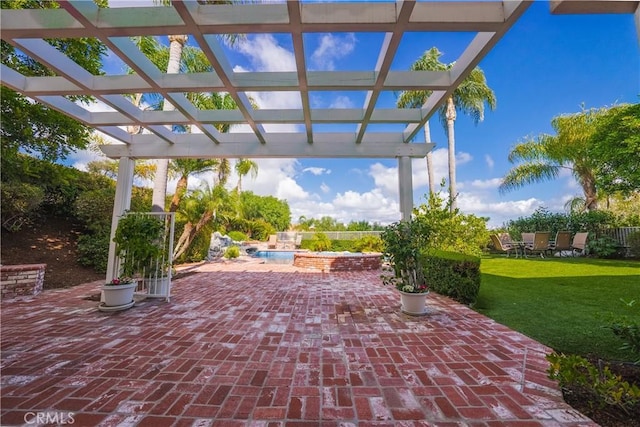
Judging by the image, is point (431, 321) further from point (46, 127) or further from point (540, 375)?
point (46, 127)

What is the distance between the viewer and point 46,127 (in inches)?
214

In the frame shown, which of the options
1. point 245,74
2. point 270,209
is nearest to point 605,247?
point 245,74

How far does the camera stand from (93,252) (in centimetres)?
725

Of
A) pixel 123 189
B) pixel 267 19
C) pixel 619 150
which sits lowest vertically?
pixel 123 189

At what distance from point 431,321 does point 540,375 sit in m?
1.53

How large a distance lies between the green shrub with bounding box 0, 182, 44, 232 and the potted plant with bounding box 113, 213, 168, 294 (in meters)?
3.65

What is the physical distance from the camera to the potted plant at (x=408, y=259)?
4051mm

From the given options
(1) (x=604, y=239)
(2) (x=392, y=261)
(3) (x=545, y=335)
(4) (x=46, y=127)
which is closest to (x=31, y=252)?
(4) (x=46, y=127)

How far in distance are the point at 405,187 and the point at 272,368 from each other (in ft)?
13.6

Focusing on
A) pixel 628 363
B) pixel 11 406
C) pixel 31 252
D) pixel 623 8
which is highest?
pixel 623 8

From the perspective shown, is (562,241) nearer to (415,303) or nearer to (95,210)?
(415,303)

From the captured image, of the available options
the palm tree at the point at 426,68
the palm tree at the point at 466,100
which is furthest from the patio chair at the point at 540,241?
the palm tree at the point at 426,68

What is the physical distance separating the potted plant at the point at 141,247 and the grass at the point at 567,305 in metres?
5.88

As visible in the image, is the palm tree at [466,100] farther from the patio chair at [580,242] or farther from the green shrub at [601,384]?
the green shrub at [601,384]
